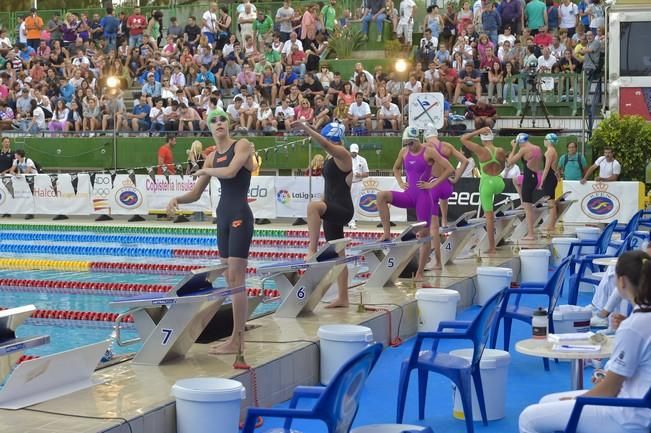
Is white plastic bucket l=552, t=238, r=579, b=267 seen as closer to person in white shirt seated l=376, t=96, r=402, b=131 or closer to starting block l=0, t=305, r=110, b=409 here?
person in white shirt seated l=376, t=96, r=402, b=131

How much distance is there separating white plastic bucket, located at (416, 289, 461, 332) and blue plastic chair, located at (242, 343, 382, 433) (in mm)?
4166

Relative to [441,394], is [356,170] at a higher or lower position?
higher

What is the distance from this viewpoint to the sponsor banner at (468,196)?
54.8ft

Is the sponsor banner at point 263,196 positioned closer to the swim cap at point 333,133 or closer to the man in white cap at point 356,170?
the man in white cap at point 356,170

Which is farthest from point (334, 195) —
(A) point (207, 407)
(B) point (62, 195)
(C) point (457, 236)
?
(B) point (62, 195)

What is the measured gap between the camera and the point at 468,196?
16.8 meters

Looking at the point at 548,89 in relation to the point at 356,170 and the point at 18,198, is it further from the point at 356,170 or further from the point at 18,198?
the point at 18,198

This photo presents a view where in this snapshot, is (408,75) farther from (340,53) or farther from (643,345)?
(643,345)

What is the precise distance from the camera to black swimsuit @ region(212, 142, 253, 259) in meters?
6.45

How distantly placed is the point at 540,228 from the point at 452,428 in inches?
368

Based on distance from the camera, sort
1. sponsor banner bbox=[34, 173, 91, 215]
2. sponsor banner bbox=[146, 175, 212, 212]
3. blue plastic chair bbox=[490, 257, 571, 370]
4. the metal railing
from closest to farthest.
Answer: blue plastic chair bbox=[490, 257, 571, 370], sponsor banner bbox=[146, 175, 212, 212], sponsor banner bbox=[34, 173, 91, 215], the metal railing

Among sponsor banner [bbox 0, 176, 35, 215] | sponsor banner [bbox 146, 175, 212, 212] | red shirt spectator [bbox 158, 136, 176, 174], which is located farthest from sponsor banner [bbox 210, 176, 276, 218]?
sponsor banner [bbox 0, 176, 35, 215]

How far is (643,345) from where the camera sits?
4.12m

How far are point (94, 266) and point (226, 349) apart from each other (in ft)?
23.9
